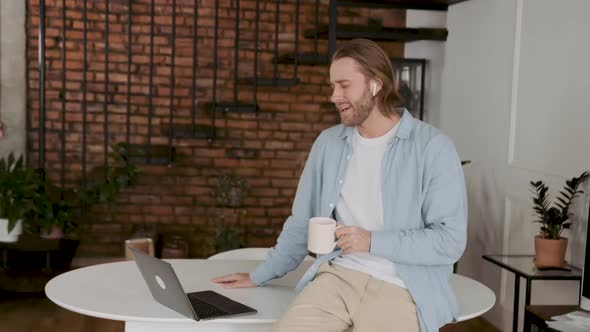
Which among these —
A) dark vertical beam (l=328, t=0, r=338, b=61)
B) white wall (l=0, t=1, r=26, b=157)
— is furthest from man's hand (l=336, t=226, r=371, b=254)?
white wall (l=0, t=1, r=26, b=157)

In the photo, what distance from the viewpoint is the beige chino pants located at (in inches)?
85.7

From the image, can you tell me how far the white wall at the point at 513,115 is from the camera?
3.76 metres

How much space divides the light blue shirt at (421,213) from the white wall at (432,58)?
10.4 feet

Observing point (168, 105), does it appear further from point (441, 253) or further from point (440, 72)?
point (441, 253)

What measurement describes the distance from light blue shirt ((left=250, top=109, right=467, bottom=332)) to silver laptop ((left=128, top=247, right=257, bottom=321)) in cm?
25

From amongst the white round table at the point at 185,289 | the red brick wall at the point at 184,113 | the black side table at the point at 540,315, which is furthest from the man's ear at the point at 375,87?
the red brick wall at the point at 184,113

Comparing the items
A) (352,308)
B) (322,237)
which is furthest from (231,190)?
(322,237)

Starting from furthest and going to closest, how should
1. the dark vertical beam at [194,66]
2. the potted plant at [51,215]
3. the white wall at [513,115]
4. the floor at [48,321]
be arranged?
the dark vertical beam at [194,66], the potted plant at [51,215], the floor at [48,321], the white wall at [513,115]

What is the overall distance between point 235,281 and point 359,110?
67cm

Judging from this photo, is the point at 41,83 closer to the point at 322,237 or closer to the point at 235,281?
the point at 235,281

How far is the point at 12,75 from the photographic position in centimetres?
568

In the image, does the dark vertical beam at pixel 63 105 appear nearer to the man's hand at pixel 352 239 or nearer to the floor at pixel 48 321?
the floor at pixel 48 321

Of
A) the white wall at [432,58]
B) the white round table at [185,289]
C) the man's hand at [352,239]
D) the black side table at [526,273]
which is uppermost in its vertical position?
the white wall at [432,58]

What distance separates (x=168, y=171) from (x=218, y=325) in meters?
3.87
